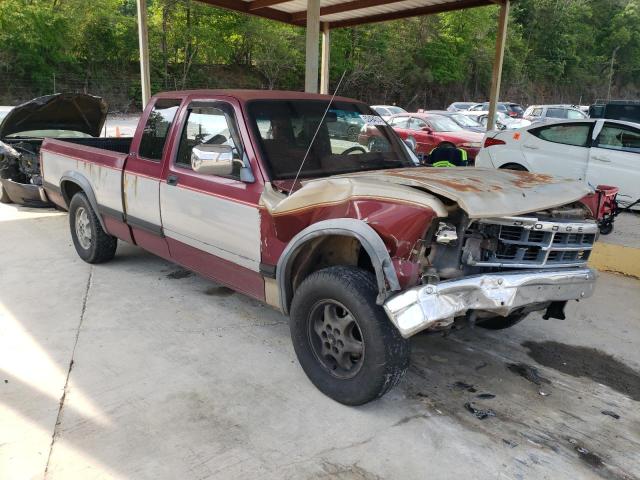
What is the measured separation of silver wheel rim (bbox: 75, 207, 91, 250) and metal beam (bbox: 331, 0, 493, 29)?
8.63 meters

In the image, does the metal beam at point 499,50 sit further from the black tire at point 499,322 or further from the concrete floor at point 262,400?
the black tire at point 499,322

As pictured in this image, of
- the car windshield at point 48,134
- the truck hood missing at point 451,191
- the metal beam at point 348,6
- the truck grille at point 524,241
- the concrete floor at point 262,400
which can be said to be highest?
the metal beam at point 348,6

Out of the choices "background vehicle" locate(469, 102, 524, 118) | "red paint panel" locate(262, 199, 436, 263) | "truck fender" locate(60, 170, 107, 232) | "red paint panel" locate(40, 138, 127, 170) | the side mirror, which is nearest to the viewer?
"red paint panel" locate(262, 199, 436, 263)

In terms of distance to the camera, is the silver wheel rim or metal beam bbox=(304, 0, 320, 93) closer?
the silver wheel rim

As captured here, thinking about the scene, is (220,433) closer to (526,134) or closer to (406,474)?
(406,474)

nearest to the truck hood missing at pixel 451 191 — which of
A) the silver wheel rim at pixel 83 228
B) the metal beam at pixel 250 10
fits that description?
the silver wheel rim at pixel 83 228

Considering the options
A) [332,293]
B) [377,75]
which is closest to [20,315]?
[332,293]

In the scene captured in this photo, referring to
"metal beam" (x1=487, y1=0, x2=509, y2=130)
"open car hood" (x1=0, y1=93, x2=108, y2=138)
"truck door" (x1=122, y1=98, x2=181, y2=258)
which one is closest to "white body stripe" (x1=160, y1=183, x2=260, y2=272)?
"truck door" (x1=122, y1=98, x2=181, y2=258)

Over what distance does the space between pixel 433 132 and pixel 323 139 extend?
461 inches

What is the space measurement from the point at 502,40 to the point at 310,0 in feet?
13.6

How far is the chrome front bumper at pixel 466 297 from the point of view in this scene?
2.65m

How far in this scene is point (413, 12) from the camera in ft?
38.3

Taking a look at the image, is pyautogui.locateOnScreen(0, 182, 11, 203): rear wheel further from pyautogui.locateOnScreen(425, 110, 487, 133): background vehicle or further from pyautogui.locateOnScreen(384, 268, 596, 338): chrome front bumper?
pyautogui.locateOnScreen(425, 110, 487, 133): background vehicle

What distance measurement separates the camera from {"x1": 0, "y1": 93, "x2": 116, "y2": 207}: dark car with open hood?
8.12 meters
